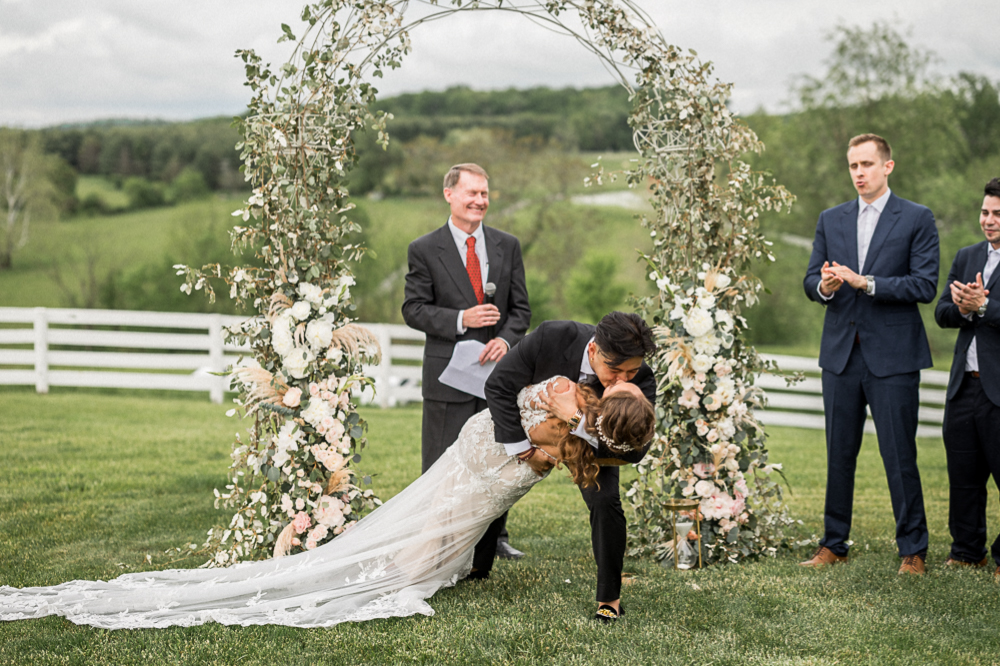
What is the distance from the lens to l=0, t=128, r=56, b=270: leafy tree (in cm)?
2558

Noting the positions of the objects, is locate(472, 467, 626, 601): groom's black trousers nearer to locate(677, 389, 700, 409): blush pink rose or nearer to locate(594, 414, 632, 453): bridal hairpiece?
locate(594, 414, 632, 453): bridal hairpiece

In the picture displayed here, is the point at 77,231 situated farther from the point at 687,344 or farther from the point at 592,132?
the point at 687,344

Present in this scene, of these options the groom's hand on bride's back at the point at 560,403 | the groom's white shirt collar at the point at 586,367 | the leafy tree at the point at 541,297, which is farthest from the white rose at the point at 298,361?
the leafy tree at the point at 541,297

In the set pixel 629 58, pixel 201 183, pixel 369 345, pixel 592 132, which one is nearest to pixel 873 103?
pixel 592 132

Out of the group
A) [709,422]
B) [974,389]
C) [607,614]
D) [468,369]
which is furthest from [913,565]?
[468,369]

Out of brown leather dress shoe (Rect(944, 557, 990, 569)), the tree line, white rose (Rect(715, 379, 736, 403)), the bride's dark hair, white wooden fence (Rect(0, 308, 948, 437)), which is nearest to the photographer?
the bride's dark hair

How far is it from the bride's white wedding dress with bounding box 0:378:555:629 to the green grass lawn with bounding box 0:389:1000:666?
0.10 metres

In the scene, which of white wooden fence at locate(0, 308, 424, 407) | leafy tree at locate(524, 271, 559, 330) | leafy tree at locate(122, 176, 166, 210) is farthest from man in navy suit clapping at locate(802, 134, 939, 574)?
leafy tree at locate(122, 176, 166, 210)

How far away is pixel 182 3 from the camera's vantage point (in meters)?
25.3

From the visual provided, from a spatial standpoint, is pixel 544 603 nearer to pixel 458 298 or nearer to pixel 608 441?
pixel 608 441

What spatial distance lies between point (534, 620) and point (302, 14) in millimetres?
Result: 2955

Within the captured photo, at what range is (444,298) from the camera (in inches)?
163

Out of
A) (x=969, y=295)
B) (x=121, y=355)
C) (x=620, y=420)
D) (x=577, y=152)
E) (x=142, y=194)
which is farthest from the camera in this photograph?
(x=142, y=194)

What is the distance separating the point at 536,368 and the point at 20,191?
27942 millimetres
